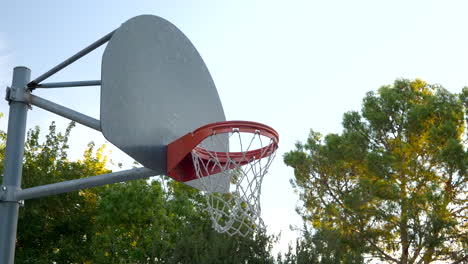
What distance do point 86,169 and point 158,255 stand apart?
15.3ft

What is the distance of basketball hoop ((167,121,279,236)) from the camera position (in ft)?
15.0

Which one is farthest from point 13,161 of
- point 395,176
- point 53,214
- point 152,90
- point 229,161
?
point 395,176

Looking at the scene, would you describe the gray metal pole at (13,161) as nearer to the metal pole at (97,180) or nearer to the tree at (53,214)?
the metal pole at (97,180)

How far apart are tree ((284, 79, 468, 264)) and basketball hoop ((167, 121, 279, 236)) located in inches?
358

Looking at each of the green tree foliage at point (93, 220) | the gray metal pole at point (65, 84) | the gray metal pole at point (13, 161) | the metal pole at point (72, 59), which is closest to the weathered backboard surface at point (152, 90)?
the metal pole at point (72, 59)

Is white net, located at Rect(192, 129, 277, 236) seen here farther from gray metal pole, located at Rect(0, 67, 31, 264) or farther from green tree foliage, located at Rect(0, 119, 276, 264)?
green tree foliage, located at Rect(0, 119, 276, 264)

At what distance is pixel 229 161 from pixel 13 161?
82.0 inches

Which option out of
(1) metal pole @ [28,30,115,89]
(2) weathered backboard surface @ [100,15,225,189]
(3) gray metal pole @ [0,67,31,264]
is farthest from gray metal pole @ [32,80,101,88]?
(2) weathered backboard surface @ [100,15,225,189]

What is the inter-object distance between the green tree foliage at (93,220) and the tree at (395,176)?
176 inches

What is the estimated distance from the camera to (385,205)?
49.1 ft

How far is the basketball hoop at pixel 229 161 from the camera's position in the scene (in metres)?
4.58

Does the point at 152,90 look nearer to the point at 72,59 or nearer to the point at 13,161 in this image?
the point at 72,59

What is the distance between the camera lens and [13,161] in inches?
186

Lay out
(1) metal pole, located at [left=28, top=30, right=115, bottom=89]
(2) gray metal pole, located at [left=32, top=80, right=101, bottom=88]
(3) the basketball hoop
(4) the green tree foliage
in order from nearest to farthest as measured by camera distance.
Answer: (3) the basketball hoop < (1) metal pole, located at [left=28, top=30, right=115, bottom=89] < (2) gray metal pole, located at [left=32, top=80, right=101, bottom=88] < (4) the green tree foliage
